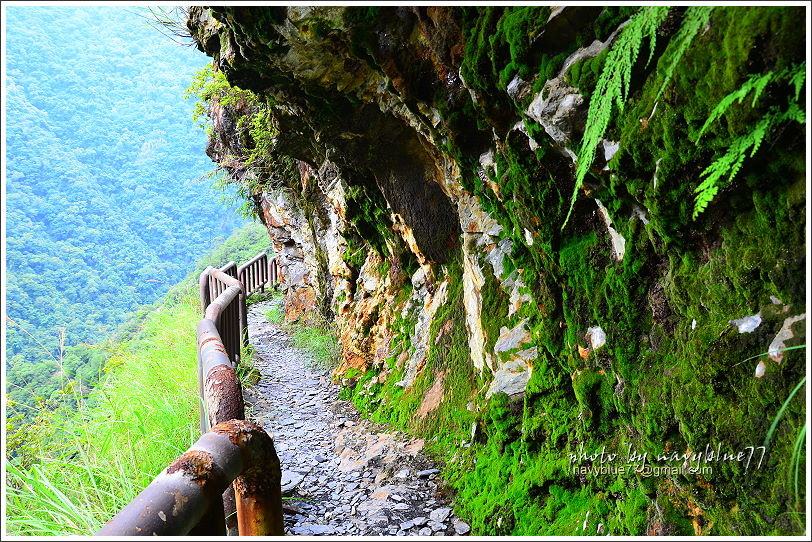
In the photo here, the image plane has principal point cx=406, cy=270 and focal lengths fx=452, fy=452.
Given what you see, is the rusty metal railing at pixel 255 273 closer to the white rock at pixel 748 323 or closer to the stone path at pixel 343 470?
the stone path at pixel 343 470

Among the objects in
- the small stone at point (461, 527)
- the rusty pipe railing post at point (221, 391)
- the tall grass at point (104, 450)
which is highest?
the rusty pipe railing post at point (221, 391)

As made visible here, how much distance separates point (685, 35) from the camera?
1.54 m

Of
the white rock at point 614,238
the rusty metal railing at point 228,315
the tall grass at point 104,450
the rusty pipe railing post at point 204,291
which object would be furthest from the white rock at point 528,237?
the rusty pipe railing post at point 204,291

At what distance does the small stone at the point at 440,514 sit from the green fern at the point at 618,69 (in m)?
2.68

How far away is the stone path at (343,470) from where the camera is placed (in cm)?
336

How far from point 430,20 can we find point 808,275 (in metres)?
2.74

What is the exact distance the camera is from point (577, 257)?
2.58 meters

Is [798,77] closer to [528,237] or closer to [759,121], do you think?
[759,121]

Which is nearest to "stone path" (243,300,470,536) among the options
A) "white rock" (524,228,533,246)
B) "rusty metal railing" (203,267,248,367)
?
"rusty metal railing" (203,267,248,367)

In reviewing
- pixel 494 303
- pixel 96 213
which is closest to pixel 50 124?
pixel 96 213

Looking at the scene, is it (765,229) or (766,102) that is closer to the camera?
(766,102)

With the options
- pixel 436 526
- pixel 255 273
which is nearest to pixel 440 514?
pixel 436 526

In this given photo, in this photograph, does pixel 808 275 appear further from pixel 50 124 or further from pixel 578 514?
pixel 50 124

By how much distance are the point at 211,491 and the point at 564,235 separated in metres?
2.16
